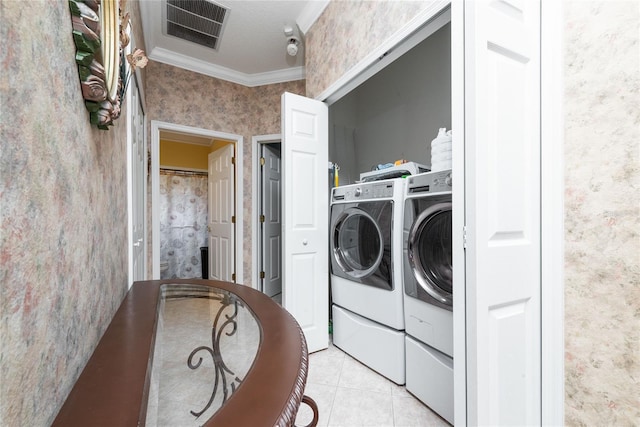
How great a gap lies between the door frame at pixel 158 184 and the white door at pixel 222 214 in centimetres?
10

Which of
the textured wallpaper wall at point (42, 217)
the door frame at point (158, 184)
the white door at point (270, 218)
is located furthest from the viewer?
the white door at point (270, 218)

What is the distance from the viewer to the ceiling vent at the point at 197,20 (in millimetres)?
2346

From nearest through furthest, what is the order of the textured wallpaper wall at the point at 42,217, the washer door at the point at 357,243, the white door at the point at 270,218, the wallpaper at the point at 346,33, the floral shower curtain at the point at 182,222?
the textured wallpaper wall at the point at 42,217 → the wallpaper at the point at 346,33 → the washer door at the point at 357,243 → the white door at the point at 270,218 → the floral shower curtain at the point at 182,222

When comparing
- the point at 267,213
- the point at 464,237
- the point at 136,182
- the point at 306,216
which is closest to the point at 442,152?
the point at 464,237

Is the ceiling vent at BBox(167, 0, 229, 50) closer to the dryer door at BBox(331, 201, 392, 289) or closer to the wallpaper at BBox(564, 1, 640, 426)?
the dryer door at BBox(331, 201, 392, 289)

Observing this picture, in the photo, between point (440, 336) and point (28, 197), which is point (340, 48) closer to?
point (440, 336)

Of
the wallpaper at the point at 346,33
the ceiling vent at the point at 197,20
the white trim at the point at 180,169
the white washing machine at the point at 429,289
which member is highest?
the ceiling vent at the point at 197,20

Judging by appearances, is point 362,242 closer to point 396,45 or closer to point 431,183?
point 431,183

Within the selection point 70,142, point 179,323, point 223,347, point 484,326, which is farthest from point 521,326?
point 70,142

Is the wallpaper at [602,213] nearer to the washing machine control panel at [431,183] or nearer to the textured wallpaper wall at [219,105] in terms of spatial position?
the washing machine control panel at [431,183]

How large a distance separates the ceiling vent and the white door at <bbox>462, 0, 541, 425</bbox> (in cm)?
220

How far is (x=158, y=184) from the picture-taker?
3047 mm

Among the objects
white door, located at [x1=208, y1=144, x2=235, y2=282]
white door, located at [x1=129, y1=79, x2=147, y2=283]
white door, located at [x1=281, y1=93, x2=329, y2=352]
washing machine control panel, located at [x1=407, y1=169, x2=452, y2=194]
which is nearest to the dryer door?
white door, located at [x1=281, y1=93, x2=329, y2=352]

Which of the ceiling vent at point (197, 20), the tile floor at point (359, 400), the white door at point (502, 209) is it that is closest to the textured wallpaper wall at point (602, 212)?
the white door at point (502, 209)
